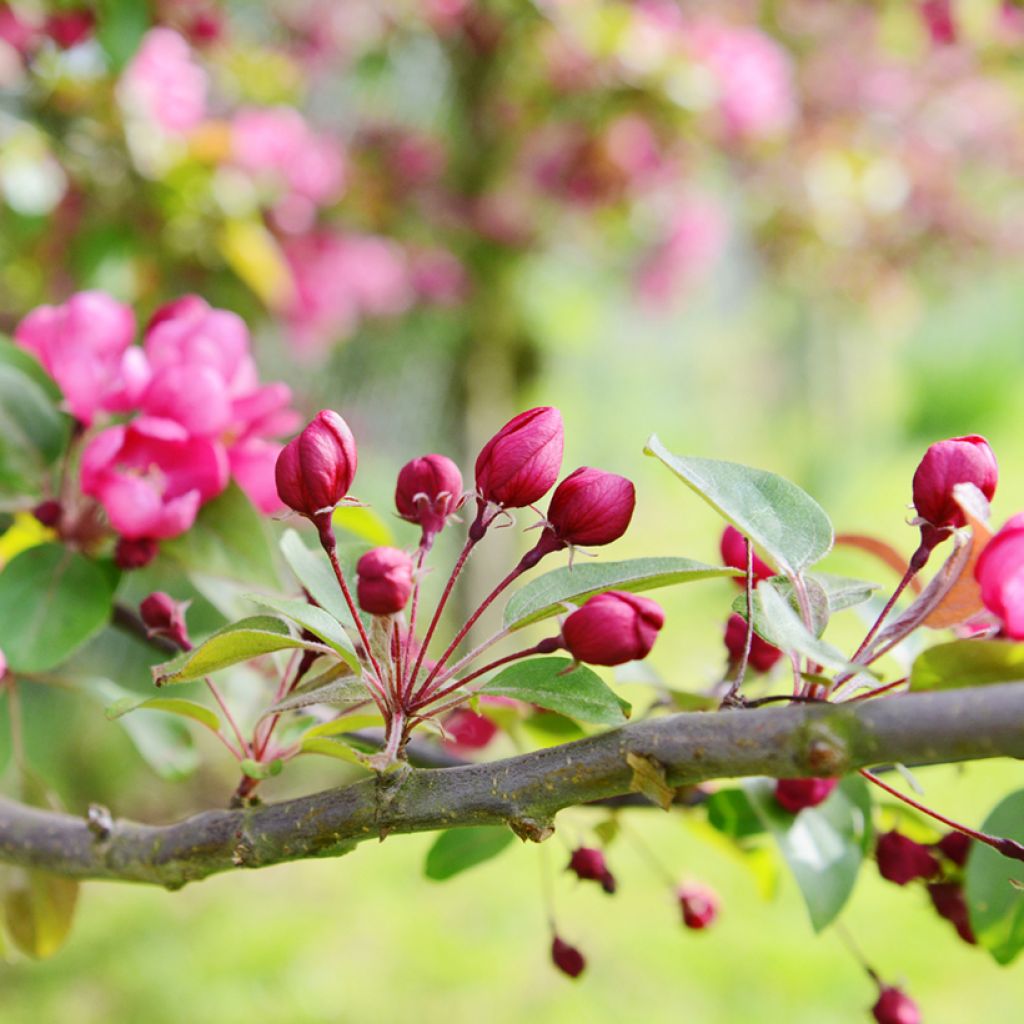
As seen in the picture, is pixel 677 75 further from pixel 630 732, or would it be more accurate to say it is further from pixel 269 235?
pixel 630 732

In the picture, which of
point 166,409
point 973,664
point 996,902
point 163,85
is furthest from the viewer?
point 163,85

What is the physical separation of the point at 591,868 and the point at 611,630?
189 mm

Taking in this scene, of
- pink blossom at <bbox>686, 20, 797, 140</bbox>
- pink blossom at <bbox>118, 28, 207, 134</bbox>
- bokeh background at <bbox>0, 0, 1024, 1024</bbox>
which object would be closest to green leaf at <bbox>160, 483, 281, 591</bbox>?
bokeh background at <bbox>0, 0, 1024, 1024</bbox>

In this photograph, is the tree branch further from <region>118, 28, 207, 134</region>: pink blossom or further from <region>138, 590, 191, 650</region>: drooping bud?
<region>118, 28, 207, 134</region>: pink blossom

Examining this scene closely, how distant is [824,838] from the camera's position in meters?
0.52

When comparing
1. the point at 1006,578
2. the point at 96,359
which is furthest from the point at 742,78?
the point at 1006,578

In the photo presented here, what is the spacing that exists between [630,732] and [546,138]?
→ 265cm

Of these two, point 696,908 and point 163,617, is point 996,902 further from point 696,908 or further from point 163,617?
point 163,617

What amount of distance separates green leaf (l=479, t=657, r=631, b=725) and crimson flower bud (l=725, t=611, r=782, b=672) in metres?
0.09

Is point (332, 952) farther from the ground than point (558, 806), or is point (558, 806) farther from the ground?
point (558, 806)

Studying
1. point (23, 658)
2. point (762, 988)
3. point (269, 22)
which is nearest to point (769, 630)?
point (23, 658)

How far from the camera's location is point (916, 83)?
11.5 ft

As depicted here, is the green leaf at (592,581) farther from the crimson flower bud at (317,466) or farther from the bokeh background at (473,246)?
the bokeh background at (473,246)

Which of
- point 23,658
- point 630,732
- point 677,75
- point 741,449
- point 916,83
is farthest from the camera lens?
point 741,449
